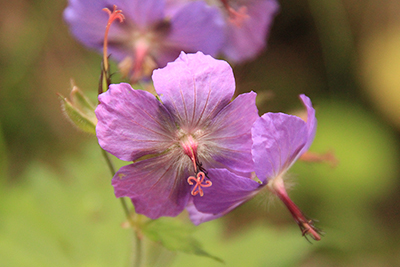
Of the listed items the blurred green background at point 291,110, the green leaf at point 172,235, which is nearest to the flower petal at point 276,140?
the green leaf at point 172,235

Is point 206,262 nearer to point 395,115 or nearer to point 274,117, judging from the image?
point 274,117

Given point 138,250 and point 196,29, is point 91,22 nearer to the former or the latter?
point 196,29

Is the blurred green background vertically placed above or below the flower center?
below

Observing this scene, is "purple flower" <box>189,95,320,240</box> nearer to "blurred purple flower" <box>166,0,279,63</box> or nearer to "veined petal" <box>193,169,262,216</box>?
"veined petal" <box>193,169,262,216</box>

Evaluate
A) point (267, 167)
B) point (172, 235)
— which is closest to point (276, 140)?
point (267, 167)

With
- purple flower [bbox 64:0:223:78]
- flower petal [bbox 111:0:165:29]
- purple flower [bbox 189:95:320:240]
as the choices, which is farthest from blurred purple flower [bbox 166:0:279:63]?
purple flower [bbox 189:95:320:240]

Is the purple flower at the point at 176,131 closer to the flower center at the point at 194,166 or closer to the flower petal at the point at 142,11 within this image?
the flower center at the point at 194,166
